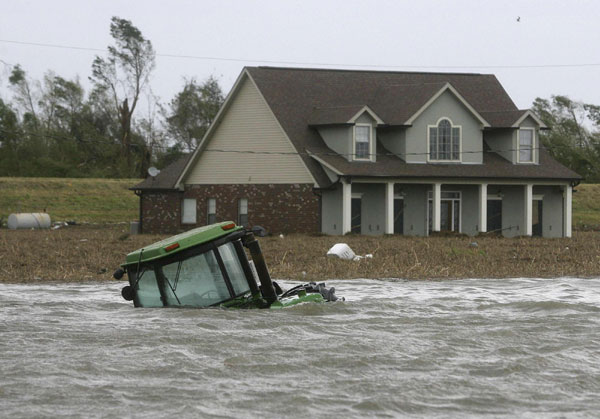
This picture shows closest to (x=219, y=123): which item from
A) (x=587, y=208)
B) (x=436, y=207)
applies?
(x=436, y=207)

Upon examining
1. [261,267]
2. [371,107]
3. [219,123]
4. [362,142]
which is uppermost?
[371,107]

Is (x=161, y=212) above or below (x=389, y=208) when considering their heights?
below

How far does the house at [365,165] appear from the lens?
44562mm

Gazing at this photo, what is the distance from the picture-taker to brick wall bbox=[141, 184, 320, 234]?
44.6m

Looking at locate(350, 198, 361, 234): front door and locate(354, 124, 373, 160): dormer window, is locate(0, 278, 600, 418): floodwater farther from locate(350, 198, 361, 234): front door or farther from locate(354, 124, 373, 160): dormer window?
locate(350, 198, 361, 234): front door

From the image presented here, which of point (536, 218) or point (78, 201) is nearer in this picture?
point (536, 218)

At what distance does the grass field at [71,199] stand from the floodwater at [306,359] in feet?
139

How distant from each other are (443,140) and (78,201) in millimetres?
26640

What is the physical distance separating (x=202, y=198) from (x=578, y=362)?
1429 inches

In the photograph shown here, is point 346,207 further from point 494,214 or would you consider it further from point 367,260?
point 367,260

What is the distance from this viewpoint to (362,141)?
45.3m

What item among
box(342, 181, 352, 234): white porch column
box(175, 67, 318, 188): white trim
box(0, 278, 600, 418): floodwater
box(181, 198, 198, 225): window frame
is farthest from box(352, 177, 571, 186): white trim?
box(0, 278, 600, 418): floodwater

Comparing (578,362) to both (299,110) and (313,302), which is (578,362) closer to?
(313,302)

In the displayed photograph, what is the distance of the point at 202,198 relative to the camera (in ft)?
159
